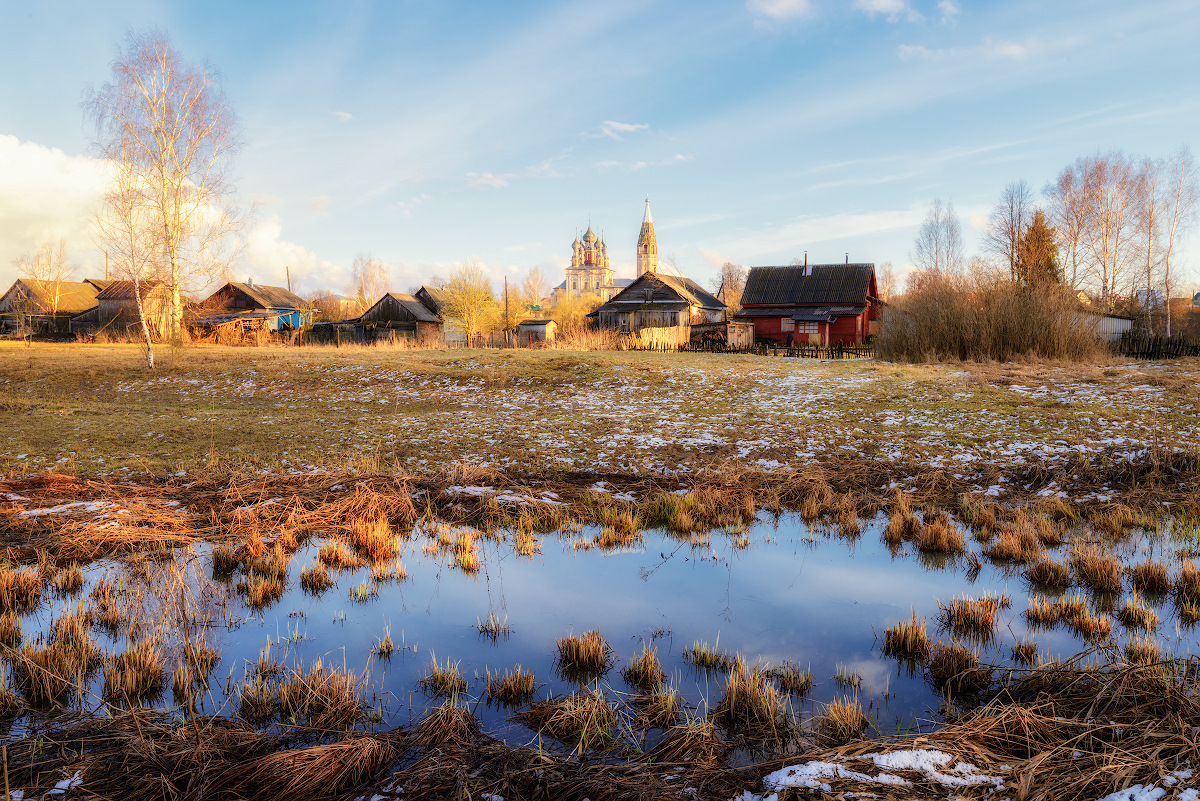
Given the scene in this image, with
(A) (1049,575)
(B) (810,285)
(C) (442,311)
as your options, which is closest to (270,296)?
(C) (442,311)

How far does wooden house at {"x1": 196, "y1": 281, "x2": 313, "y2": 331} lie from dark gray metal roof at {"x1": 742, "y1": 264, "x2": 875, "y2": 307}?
123 ft

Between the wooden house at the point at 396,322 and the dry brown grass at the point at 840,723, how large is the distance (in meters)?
51.0

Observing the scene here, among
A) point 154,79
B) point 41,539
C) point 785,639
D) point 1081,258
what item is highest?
point 154,79

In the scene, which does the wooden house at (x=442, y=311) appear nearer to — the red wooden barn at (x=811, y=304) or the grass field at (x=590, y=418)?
the red wooden barn at (x=811, y=304)

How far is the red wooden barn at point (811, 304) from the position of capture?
4666 centimetres

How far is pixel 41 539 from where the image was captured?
7.07m

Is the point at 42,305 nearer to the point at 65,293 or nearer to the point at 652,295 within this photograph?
the point at 65,293

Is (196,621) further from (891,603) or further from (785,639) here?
(891,603)

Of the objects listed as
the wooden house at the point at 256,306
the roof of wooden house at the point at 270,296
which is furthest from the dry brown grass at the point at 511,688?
the roof of wooden house at the point at 270,296

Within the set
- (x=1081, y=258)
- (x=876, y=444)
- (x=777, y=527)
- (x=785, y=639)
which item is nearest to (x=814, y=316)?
(x=1081, y=258)

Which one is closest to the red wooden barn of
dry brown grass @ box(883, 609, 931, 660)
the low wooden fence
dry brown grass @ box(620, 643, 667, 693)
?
the low wooden fence

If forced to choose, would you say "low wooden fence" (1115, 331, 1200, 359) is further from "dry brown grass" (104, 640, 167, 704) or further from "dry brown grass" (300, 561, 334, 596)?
"dry brown grass" (104, 640, 167, 704)

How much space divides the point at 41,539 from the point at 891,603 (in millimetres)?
8705

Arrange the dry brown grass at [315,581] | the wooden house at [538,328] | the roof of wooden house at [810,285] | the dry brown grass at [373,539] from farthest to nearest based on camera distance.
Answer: the wooden house at [538,328] → the roof of wooden house at [810,285] → the dry brown grass at [373,539] → the dry brown grass at [315,581]
